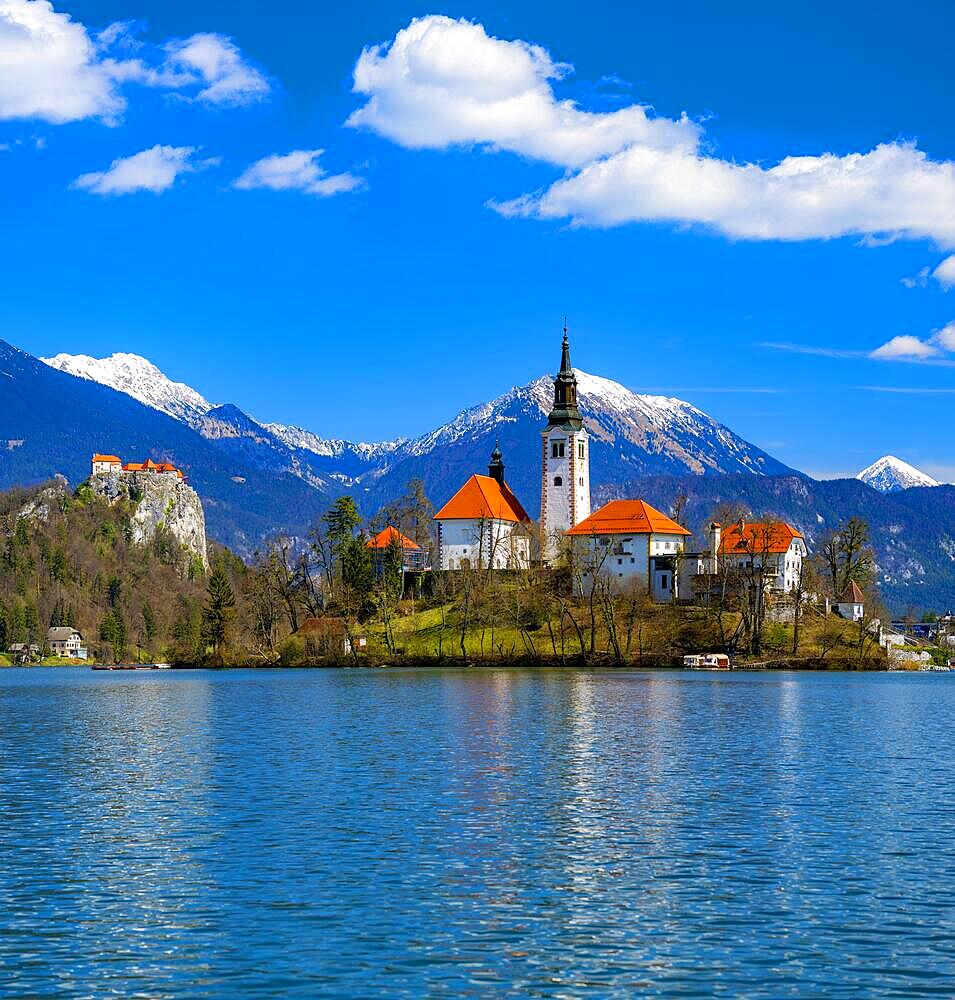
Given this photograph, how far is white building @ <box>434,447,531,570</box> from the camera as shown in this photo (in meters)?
155

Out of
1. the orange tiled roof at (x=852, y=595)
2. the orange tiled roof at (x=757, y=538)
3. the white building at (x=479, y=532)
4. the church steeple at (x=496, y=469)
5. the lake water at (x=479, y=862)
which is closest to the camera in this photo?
the lake water at (x=479, y=862)

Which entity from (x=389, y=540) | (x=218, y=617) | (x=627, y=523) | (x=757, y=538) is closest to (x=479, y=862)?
(x=757, y=538)

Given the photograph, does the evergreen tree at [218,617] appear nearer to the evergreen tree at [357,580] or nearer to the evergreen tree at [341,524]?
the evergreen tree at [341,524]

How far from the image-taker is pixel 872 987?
2094cm

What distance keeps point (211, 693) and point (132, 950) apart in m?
76.8

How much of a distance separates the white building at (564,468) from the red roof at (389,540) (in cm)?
1638

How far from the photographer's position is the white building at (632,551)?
145 meters

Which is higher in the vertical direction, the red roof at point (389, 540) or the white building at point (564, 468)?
the white building at point (564, 468)

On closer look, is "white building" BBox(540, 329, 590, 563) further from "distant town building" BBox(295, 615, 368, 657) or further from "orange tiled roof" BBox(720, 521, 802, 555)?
"distant town building" BBox(295, 615, 368, 657)

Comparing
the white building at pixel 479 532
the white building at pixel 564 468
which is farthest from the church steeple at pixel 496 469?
the white building at pixel 479 532

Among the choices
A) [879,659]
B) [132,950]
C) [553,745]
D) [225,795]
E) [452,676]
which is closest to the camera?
[132,950]

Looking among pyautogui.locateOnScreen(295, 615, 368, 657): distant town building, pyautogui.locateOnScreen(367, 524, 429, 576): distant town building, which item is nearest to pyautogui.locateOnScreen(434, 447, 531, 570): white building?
pyautogui.locateOnScreen(367, 524, 429, 576): distant town building

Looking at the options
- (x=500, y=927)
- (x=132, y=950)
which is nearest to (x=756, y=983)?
(x=500, y=927)

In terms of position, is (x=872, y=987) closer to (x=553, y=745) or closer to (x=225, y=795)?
(x=225, y=795)
